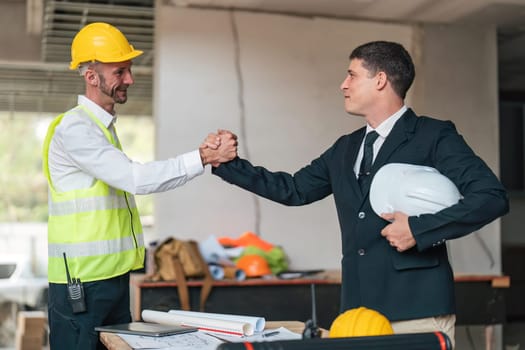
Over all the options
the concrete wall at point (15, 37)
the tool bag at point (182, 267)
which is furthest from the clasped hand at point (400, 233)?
the concrete wall at point (15, 37)

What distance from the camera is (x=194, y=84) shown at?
18.2 feet

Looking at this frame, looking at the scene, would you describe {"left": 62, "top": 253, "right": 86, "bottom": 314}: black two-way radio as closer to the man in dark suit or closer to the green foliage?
the man in dark suit

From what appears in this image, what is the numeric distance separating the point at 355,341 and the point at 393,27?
4.70 meters

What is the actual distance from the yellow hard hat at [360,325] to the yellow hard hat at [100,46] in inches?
52.2

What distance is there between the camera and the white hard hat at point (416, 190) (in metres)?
2.11

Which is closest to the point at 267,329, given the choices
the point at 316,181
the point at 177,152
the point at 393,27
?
the point at 316,181

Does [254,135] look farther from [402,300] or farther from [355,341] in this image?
[355,341]

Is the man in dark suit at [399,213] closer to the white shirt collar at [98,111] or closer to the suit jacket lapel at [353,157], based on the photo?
the suit jacket lapel at [353,157]

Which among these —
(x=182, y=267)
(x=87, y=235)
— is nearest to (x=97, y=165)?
(x=87, y=235)

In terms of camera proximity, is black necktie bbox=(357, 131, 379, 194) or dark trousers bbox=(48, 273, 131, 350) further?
dark trousers bbox=(48, 273, 131, 350)

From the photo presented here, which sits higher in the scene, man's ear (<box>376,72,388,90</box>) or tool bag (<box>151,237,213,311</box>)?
man's ear (<box>376,72,388,90</box>)

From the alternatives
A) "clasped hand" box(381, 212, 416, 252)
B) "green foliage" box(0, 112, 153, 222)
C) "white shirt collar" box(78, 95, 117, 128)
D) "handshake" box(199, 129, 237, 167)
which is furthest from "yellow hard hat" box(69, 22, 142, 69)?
"green foliage" box(0, 112, 153, 222)

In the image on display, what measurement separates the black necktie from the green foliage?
26.1 ft

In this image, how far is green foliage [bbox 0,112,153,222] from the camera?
422 inches
